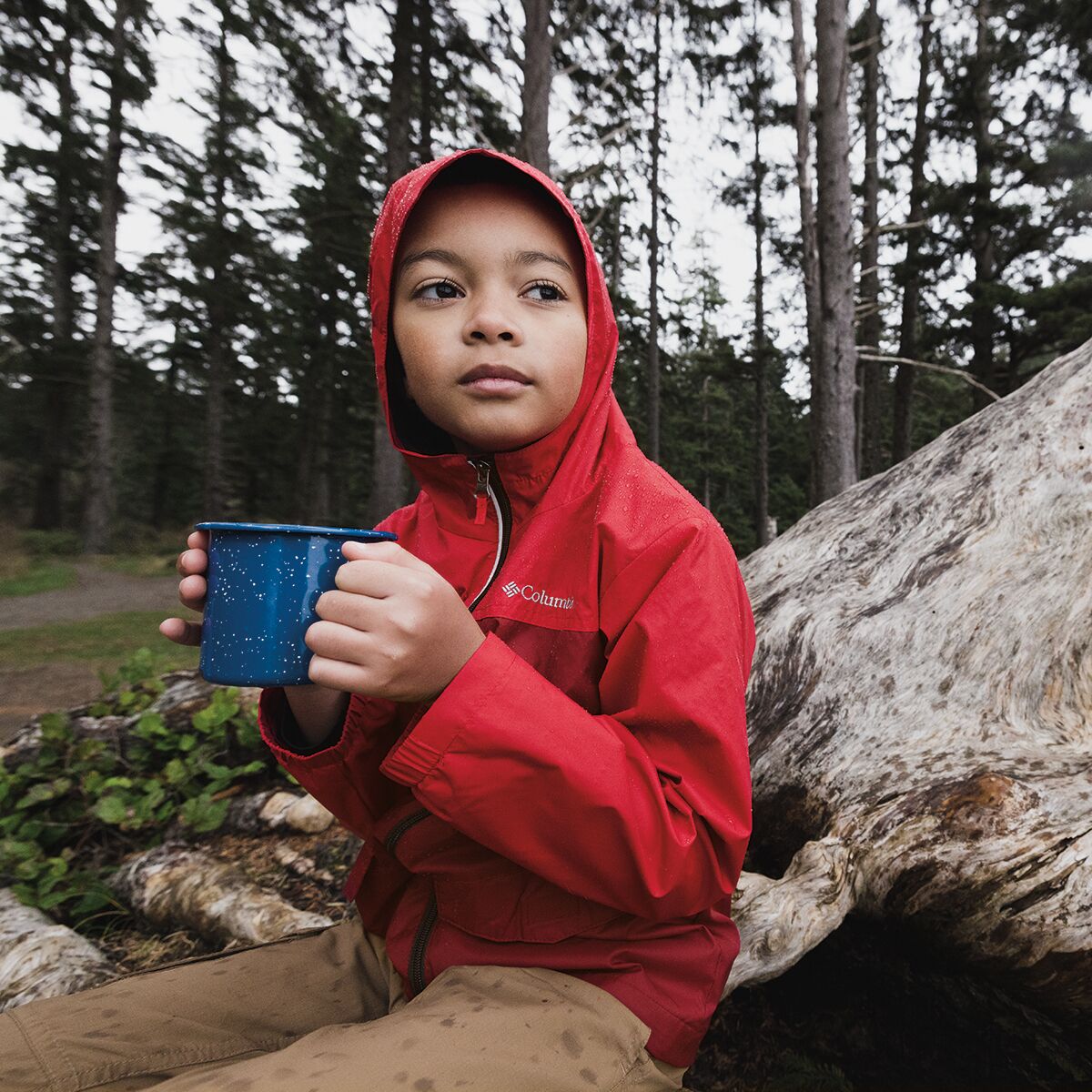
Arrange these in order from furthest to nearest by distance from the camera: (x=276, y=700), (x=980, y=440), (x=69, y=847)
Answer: (x=69, y=847) < (x=980, y=440) < (x=276, y=700)

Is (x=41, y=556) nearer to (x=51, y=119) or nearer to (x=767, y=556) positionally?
(x=51, y=119)

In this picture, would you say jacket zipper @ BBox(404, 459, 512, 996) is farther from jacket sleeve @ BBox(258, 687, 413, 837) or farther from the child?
jacket sleeve @ BBox(258, 687, 413, 837)

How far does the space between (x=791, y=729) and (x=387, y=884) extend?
1.44 meters

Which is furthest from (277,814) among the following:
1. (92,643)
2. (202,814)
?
(92,643)

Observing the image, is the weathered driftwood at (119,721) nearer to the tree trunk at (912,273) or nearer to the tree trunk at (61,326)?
the tree trunk at (912,273)

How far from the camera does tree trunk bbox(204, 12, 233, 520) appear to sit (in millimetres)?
16916

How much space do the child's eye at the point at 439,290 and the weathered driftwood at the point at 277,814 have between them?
90.6 inches

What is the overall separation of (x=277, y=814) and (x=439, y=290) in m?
2.56

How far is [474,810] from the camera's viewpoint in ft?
3.46

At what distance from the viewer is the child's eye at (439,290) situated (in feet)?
4.65

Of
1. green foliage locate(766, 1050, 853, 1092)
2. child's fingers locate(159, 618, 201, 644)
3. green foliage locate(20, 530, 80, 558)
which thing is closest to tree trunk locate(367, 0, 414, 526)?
child's fingers locate(159, 618, 201, 644)

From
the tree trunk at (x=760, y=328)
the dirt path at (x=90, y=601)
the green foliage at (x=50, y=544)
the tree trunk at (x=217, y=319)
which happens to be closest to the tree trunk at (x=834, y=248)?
the dirt path at (x=90, y=601)

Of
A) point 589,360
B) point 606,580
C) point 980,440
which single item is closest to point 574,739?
point 606,580

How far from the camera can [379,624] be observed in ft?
3.08
